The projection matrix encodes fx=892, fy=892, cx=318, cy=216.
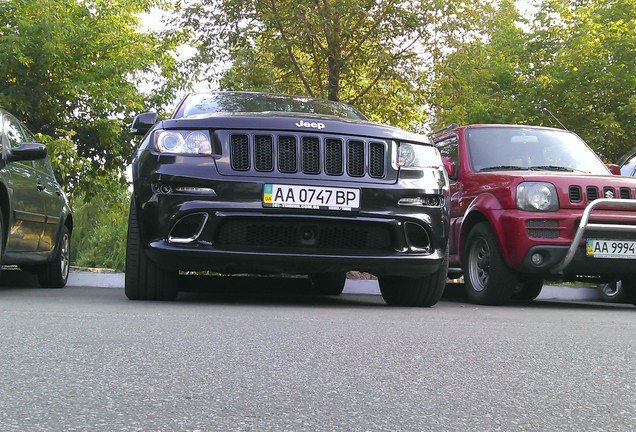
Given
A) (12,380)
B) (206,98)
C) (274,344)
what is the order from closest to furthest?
(12,380), (274,344), (206,98)

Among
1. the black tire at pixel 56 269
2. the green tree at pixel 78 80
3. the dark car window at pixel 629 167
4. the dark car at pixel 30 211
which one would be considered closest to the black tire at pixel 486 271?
the dark car window at pixel 629 167

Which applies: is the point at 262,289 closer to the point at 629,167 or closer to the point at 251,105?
the point at 251,105

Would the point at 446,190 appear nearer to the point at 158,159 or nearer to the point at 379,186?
the point at 379,186

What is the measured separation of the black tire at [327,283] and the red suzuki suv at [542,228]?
49.0 inches

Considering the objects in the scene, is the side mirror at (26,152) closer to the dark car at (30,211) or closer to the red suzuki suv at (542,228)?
the dark car at (30,211)

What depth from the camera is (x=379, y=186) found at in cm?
594

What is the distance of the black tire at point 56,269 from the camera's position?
29.4 feet

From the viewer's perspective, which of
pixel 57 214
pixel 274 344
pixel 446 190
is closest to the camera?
pixel 274 344

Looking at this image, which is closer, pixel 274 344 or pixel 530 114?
pixel 274 344

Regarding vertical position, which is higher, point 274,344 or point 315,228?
point 315,228

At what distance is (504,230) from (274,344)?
4.10m

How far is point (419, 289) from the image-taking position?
655cm

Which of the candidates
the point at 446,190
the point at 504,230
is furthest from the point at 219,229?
the point at 504,230

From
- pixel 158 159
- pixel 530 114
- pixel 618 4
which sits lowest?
pixel 158 159
